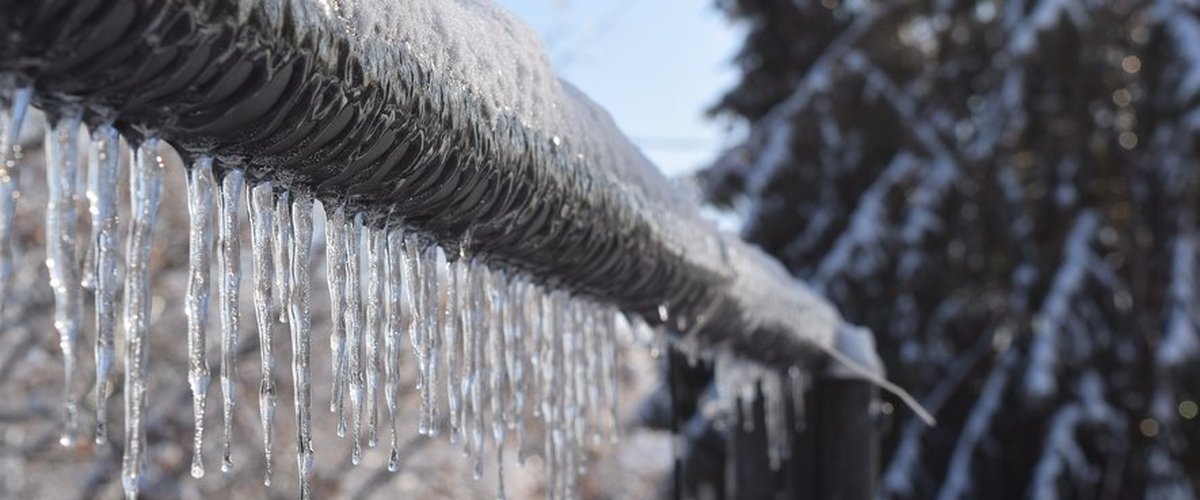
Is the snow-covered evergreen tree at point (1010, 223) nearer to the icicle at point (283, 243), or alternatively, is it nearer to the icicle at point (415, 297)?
the icicle at point (415, 297)

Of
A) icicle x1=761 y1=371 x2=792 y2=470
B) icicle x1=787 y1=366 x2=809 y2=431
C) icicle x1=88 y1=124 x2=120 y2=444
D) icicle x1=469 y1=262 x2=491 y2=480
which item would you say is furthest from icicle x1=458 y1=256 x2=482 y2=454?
icicle x1=787 y1=366 x2=809 y2=431

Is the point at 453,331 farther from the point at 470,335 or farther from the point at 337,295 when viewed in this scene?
the point at 337,295

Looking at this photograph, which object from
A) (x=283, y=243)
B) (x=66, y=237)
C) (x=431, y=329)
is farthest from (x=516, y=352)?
(x=66, y=237)

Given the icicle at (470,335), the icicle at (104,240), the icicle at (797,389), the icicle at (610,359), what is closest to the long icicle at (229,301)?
the icicle at (104,240)

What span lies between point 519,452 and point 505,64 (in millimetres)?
580

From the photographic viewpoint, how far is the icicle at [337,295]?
96cm

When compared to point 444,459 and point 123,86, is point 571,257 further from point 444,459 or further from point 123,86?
point 444,459

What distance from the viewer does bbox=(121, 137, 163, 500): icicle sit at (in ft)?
2.39

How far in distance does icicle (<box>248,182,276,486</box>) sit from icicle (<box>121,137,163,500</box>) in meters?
0.10

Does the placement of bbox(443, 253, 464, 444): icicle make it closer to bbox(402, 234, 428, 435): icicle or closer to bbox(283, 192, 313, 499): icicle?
bbox(402, 234, 428, 435): icicle

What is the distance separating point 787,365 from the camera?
2.54m

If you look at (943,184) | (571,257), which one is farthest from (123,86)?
(943,184)

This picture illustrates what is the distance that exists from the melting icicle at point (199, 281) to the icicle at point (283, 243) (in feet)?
0.19

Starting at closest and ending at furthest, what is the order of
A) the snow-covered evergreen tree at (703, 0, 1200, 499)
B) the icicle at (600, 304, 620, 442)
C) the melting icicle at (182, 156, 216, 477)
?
the melting icicle at (182, 156, 216, 477) → the icicle at (600, 304, 620, 442) → the snow-covered evergreen tree at (703, 0, 1200, 499)
